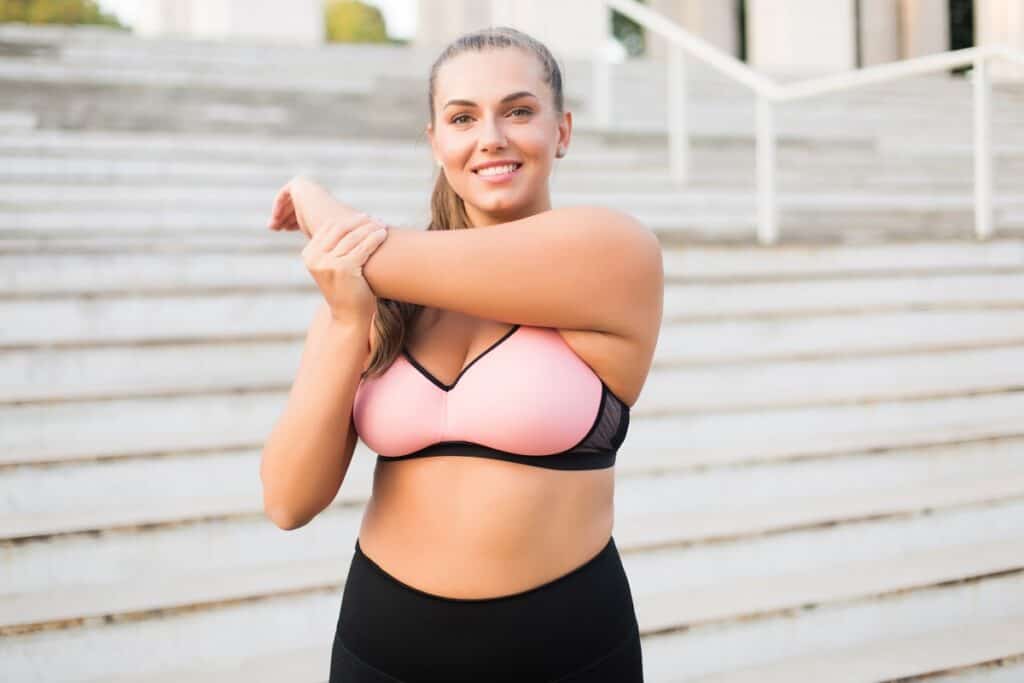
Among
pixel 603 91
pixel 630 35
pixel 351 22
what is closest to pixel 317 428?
pixel 603 91

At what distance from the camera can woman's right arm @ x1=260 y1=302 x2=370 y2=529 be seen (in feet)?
4.37

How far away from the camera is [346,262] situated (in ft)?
4.27

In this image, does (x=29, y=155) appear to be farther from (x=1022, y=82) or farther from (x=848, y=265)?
(x=1022, y=82)

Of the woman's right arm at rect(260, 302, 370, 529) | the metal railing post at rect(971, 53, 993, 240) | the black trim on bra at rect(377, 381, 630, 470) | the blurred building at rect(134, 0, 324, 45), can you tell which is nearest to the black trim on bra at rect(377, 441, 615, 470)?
the black trim on bra at rect(377, 381, 630, 470)

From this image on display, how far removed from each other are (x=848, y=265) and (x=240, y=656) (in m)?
3.14

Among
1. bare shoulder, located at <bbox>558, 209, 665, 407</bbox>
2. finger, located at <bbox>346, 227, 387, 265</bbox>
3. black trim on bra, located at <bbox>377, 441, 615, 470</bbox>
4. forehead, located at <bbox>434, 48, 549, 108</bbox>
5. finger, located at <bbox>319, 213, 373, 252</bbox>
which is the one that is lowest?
black trim on bra, located at <bbox>377, 441, 615, 470</bbox>

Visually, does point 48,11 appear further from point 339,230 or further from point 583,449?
point 583,449

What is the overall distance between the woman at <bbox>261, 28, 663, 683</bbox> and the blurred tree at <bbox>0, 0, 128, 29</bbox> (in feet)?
71.2

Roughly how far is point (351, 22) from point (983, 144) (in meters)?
29.8

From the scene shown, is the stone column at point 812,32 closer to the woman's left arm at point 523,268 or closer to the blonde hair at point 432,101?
the blonde hair at point 432,101

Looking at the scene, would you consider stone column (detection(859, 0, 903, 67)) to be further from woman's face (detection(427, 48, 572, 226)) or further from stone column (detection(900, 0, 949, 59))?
woman's face (detection(427, 48, 572, 226))

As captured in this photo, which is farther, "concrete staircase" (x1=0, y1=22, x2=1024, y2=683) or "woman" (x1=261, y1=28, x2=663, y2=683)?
"concrete staircase" (x1=0, y1=22, x2=1024, y2=683)

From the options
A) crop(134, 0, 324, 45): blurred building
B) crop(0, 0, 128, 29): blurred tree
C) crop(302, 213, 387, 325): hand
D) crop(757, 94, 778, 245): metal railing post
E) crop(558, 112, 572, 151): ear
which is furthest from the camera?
crop(0, 0, 128, 29): blurred tree

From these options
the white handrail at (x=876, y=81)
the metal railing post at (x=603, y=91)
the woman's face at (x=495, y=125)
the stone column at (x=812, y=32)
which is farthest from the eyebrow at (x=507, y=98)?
the stone column at (x=812, y=32)
